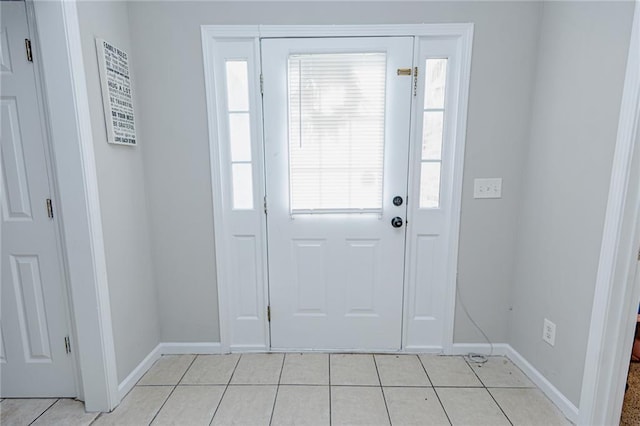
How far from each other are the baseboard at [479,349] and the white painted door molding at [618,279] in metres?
0.56

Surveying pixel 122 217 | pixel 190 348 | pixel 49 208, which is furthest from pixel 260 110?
pixel 190 348

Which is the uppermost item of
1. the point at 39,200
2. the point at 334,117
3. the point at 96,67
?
the point at 96,67

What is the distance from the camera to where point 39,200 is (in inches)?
56.4

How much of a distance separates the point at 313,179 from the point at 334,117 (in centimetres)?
40

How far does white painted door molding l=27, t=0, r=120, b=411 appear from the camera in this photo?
1.28 meters

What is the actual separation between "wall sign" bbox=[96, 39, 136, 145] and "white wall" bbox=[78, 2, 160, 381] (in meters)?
0.03

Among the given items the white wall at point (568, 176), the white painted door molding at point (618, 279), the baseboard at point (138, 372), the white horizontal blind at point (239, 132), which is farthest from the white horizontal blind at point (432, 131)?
the baseboard at point (138, 372)

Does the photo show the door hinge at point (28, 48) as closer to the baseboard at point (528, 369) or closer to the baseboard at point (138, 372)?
the baseboard at point (138, 372)

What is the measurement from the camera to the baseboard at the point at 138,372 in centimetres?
161

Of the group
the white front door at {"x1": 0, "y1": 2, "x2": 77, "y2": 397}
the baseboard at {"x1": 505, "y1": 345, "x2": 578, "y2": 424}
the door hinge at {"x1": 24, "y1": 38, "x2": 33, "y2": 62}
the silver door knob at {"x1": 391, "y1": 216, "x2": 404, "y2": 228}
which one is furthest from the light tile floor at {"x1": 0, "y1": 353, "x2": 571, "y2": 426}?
the door hinge at {"x1": 24, "y1": 38, "x2": 33, "y2": 62}

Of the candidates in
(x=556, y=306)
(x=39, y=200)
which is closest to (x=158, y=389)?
(x=39, y=200)

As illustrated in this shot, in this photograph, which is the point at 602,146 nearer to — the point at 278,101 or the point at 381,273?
the point at 381,273

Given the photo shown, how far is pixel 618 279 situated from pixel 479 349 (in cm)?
97

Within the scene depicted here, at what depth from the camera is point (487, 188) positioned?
1.82m
